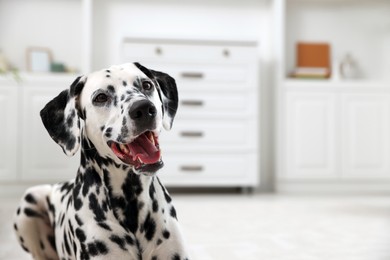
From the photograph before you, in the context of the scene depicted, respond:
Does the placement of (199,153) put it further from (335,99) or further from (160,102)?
(160,102)

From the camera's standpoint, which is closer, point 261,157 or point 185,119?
point 185,119

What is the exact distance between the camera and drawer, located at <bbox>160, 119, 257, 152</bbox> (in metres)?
5.02

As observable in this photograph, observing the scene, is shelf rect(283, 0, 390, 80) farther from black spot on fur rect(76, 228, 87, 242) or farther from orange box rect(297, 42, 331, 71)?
black spot on fur rect(76, 228, 87, 242)

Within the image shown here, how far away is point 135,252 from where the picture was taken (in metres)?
1.39

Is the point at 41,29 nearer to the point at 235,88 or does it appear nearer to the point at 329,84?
the point at 235,88

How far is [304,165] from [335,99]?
681 mm

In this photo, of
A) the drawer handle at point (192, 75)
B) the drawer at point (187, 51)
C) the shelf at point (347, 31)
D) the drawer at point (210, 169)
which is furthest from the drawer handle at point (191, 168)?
the shelf at point (347, 31)

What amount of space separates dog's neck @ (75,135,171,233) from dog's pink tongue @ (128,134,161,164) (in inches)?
3.9

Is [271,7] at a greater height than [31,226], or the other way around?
[271,7]

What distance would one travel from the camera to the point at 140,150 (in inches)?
52.6

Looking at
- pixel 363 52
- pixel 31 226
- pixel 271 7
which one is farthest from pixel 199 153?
pixel 31 226

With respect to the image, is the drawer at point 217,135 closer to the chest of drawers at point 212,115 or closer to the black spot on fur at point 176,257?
the chest of drawers at point 212,115

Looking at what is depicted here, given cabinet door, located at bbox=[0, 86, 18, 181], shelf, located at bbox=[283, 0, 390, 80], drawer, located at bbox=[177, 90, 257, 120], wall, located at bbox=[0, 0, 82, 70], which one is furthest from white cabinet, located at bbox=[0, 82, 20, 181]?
shelf, located at bbox=[283, 0, 390, 80]

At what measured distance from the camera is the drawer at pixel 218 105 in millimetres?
5031
